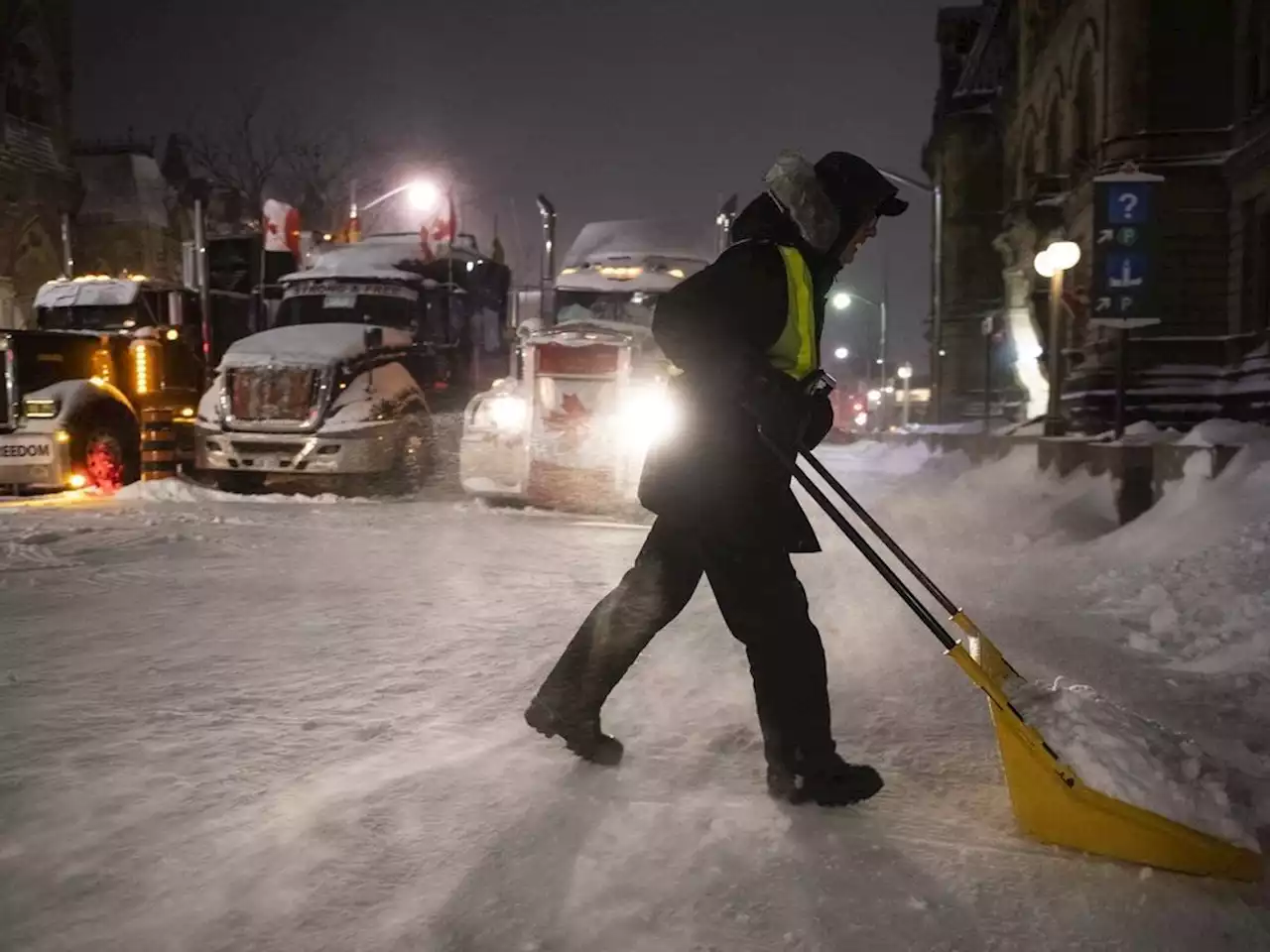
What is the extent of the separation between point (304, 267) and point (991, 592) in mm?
10766

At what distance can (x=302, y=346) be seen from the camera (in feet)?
39.2

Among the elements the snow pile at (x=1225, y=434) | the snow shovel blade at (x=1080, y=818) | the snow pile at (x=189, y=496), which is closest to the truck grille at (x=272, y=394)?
the snow pile at (x=189, y=496)

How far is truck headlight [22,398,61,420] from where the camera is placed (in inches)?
448

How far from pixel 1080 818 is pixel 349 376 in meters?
10.2

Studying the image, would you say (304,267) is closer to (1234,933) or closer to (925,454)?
(1234,933)

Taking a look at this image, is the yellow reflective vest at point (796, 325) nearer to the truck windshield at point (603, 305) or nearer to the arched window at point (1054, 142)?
the truck windshield at point (603, 305)

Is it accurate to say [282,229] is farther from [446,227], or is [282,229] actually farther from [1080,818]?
[1080,818]

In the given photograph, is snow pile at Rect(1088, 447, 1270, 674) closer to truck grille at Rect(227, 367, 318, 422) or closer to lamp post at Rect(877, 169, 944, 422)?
truck grille at Rect(227, 367, 318, 422)

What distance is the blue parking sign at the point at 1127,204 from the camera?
523 inches

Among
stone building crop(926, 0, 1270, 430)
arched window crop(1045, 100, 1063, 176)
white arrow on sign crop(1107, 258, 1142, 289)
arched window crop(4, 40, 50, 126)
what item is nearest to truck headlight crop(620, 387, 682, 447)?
white arrow on sign crop(1107, 258, 1142, 289)

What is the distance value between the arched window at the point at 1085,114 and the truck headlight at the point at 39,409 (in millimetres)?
20776

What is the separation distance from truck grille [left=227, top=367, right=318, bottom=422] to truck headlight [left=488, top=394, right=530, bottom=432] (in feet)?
7.33

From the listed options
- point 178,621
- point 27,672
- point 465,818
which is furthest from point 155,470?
point 465,818

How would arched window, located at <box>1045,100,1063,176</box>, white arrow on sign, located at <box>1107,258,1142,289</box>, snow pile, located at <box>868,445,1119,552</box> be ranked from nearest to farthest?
snow pile, located at <box>868,445,1119,552</box>
white arrow on sign, located at <box>1107,258,1142,289</box>
arched window, located at <box>1045,100,1063,176</box>
